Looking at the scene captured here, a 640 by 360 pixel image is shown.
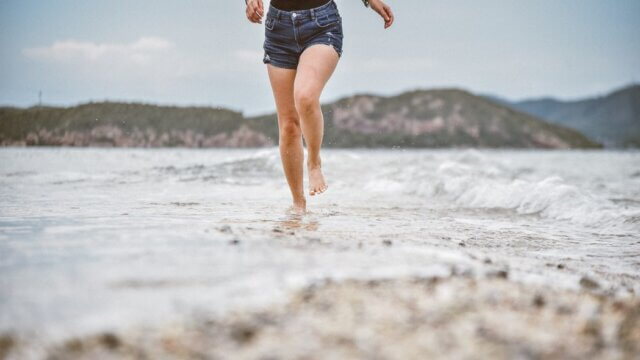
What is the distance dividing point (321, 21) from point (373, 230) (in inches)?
61.1

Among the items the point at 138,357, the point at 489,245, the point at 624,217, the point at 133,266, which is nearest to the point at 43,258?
the point at 133,266

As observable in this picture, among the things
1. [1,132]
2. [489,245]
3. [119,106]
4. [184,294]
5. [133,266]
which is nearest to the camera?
[184,294]

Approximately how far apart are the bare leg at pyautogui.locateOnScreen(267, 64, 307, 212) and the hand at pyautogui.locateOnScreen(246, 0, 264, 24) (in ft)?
1.19

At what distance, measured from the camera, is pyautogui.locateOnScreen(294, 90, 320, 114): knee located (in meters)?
3.25

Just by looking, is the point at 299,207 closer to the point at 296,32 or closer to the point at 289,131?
the point at 289,131

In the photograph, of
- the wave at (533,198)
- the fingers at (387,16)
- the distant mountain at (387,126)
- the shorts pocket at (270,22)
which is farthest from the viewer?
the distant mountain at (387,126)

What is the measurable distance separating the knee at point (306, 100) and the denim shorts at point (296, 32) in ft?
1.40

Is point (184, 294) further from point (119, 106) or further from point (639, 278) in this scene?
point (119, 106)

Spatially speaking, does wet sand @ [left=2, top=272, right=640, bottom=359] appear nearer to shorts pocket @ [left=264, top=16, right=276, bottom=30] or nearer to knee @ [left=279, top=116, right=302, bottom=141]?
knee @ [left=279, top=116, right=302, bottom=141]

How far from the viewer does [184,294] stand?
107cm

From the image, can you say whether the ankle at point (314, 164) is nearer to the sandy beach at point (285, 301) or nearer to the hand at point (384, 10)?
the hand at point (384, 10)

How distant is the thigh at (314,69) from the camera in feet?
10.7

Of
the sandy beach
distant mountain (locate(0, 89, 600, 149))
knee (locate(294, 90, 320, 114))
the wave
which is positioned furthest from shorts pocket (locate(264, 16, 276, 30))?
distant mountain (locate(0, 89, 600, 149))

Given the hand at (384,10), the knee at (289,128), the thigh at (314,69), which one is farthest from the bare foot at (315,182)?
the hand at (384,10)
